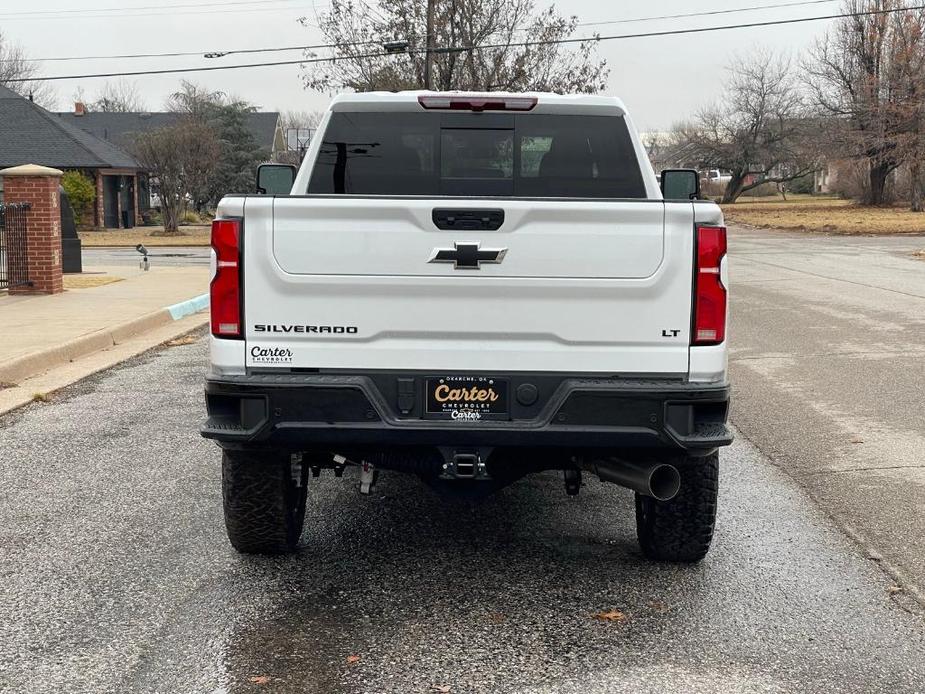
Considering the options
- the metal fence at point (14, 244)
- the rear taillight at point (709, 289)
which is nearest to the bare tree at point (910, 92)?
the metal fence at point (14, 244)

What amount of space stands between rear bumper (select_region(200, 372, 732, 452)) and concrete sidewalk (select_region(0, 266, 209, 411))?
201 inches

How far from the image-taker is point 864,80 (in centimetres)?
5538

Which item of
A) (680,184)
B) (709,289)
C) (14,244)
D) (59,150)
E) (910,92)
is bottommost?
(14,244)

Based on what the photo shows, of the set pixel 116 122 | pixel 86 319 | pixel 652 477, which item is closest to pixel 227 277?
pixel 652 477

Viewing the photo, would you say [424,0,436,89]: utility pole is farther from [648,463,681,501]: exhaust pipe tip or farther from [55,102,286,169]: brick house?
[55,102,286,169]: brick house

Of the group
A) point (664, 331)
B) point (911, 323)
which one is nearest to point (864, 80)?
point (911, 323)

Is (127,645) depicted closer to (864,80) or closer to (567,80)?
(567,80)

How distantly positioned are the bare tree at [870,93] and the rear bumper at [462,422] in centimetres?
4903

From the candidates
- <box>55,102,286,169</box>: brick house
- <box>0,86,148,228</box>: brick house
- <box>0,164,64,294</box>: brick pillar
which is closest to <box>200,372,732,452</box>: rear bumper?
<box>0,164,64,294</box>: brick pillar

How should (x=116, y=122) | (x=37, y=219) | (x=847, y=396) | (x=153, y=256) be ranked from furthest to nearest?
(x=116, y=122) → (x=153, y=256) → (x=37, y=219) → (x=847, y=396)

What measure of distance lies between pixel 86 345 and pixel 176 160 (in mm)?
31220

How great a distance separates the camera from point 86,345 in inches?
443

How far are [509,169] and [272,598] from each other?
2703 mm

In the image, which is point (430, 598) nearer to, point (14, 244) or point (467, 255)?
point (467, 255)
